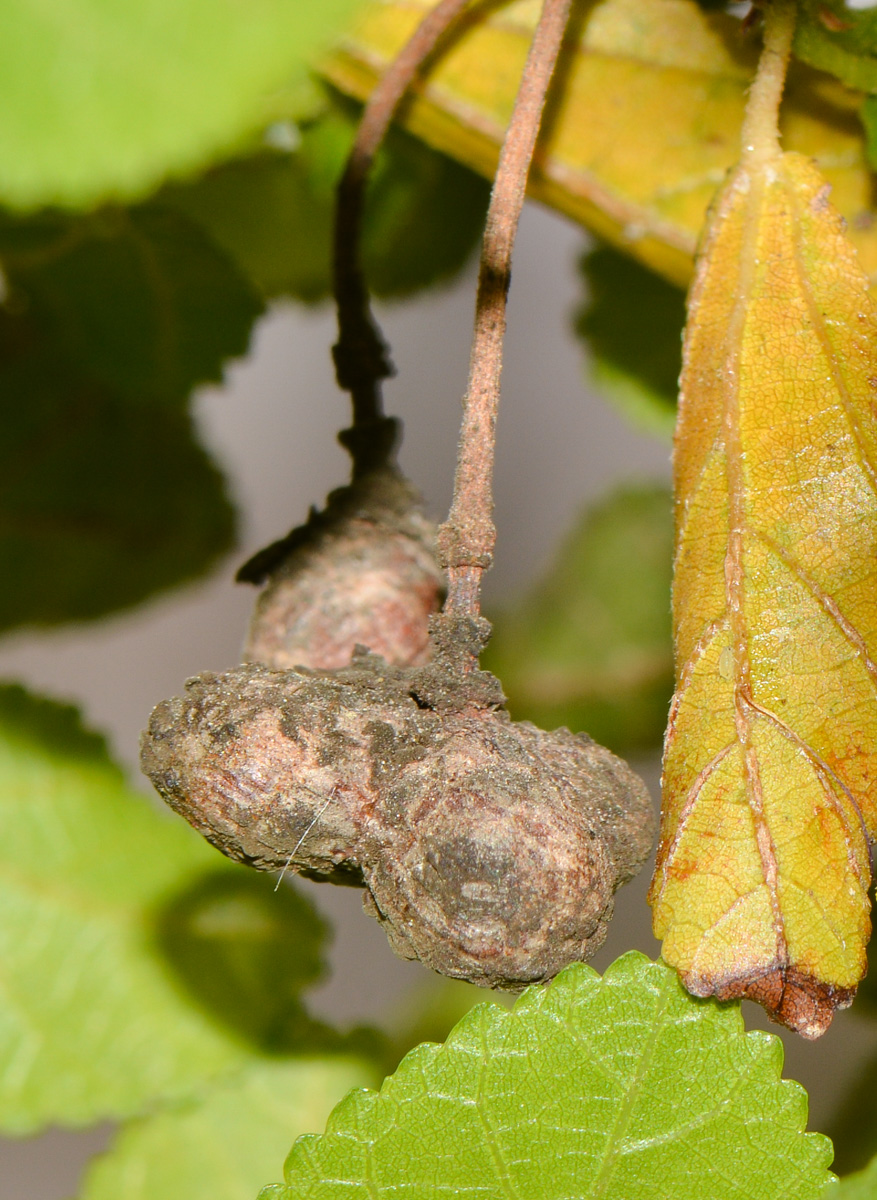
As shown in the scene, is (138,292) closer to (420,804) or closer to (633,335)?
(633,335)

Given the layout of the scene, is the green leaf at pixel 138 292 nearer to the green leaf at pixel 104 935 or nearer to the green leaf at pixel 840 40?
the green leaf at pixel 104 935

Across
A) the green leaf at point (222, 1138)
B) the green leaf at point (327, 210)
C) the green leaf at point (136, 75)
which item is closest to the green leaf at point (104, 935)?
the green leaf at point (222, 1138)

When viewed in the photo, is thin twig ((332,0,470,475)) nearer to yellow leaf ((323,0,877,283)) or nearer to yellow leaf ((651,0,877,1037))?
yellow leaf ((323,0,877,283))

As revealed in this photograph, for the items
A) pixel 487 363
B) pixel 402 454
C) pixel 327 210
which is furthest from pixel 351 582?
pixel 402 454

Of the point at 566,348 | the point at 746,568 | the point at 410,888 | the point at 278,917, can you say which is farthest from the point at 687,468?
the point at 566,348

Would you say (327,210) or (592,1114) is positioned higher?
(327,210)

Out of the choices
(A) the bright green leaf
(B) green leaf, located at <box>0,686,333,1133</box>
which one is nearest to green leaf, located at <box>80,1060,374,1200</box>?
(B) green leaf, located at <box>0,686,333,1133</box>
